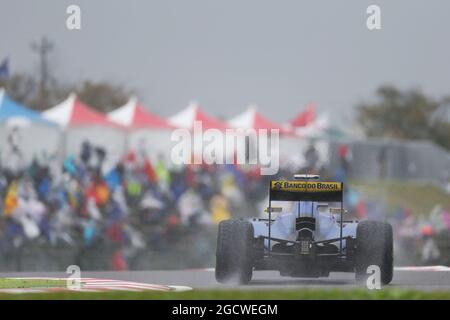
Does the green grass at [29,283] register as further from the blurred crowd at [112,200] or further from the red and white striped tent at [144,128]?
the red and white striped tent at [144,128]

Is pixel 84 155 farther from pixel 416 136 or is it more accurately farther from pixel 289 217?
pixel 289 217

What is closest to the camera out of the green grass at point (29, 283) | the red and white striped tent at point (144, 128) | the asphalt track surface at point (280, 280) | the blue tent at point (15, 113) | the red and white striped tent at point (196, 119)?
the asphalt track surface at point (280, 280)

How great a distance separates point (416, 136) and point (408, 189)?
4.60 feet

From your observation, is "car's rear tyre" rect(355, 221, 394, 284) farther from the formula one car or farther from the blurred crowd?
the blurred crowd

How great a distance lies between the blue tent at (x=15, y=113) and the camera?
1764 cm

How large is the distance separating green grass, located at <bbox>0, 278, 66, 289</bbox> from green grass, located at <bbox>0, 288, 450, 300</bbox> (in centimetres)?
144

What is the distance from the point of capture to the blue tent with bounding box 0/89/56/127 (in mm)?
17641

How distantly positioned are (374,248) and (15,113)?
773 cm

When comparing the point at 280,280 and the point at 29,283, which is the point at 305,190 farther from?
the point at 29,283
